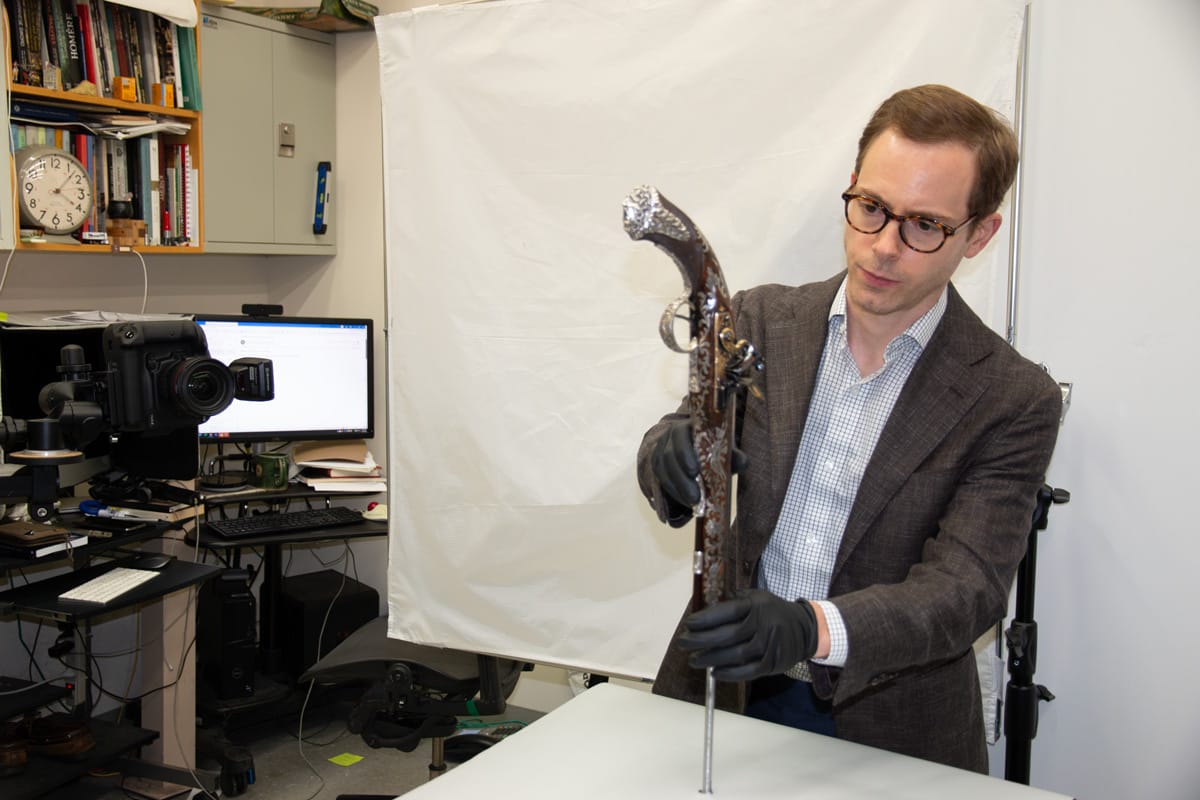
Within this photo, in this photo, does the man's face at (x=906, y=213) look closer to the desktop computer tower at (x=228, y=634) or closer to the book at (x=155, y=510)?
the book at (x=155, y=510)

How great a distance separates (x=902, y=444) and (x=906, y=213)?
32cm

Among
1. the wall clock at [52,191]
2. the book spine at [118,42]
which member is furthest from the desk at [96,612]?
the book spine at [118,42]

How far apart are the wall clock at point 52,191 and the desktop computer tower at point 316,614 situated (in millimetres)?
1361

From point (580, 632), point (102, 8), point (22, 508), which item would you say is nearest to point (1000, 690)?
point (580, 632)

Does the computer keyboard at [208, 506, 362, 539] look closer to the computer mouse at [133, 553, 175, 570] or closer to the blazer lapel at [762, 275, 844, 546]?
the computer mouse at [133, 553, 175, 570]

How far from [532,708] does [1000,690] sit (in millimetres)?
1870

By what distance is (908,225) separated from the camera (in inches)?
54.5

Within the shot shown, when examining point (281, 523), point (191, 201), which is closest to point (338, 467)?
point (281, 523)

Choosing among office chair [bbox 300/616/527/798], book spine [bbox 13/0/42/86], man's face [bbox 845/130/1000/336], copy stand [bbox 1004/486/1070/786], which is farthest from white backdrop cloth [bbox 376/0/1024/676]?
book spine [bbox 13/0/42/86]

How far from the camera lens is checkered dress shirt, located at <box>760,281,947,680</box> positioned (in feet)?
4.77

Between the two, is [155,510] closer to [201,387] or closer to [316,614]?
[201,387]

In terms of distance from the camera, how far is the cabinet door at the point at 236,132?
323 cm

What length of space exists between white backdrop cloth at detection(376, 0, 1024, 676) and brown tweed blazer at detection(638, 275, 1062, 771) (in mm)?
638

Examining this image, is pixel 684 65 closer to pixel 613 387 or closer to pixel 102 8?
pixel 613 387
